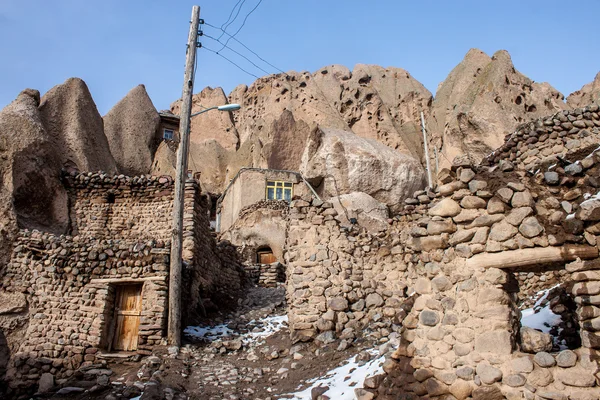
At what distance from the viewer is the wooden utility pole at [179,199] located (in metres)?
8.65

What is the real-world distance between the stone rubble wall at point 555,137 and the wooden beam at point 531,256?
5.48 m

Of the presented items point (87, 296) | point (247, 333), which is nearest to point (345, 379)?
point (247, 333)

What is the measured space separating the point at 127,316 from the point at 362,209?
14.7 m

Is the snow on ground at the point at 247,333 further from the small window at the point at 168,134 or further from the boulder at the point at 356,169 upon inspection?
the small window at the point at 168,134

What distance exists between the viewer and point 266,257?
20672mm

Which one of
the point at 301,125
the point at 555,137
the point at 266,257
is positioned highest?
the point at 301,125

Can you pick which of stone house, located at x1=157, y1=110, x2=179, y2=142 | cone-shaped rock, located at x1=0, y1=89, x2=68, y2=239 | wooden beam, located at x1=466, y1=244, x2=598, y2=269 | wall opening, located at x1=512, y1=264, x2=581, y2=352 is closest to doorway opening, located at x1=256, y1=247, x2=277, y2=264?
cone-shaped rock, located at x1=0, y1=89, x2=68, y2=239

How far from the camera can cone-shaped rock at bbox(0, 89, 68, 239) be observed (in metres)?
11.7

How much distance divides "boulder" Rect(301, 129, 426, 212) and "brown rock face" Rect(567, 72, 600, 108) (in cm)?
837

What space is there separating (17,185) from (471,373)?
1242cm

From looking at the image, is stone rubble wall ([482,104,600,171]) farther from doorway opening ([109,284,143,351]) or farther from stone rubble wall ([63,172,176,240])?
stone rubble wall ([63,172,176,240])

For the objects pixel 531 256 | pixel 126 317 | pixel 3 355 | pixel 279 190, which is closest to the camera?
pixel 531 256

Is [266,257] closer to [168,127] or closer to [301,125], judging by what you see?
[301,125]

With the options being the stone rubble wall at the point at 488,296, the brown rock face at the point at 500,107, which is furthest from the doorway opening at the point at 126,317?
the brown rock face at the point at 500,107
